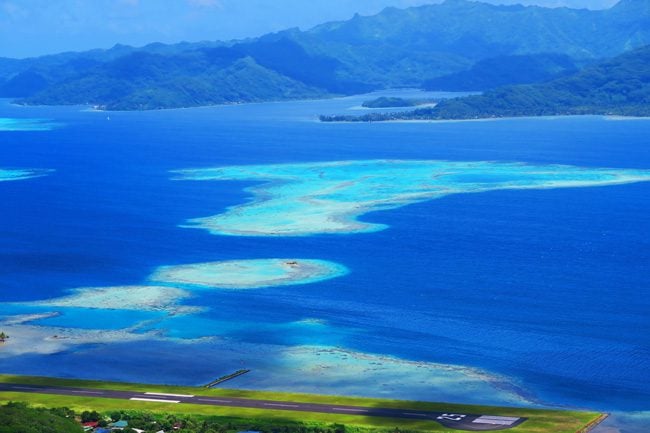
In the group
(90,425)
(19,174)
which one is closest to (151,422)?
(90,425)

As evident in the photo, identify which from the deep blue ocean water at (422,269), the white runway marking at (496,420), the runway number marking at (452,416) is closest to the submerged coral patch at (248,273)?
the deep blue ocean water at (422,269)

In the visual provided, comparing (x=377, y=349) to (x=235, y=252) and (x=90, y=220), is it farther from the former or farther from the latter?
(x=90, y=220)

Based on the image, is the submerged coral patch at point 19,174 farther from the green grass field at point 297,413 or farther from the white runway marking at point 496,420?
the white runway marking at point 496,420

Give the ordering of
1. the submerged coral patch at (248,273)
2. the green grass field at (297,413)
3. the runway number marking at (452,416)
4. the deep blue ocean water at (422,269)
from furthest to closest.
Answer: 1. the submerged coral patch at (248,273)
2. the deep blue ocean water at (422,269)
3. the runway number marking at (452,416)
4. the green grass field at (297,413)

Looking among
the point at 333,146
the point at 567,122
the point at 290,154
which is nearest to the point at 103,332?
the point at 290,154

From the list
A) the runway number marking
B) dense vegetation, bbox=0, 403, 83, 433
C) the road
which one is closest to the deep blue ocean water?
the road

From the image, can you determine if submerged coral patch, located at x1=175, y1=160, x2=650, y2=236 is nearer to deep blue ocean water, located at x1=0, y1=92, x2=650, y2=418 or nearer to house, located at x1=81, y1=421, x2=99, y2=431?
deep blue ocean water, located at x1=0, y1=92, x2=650, y2=418
